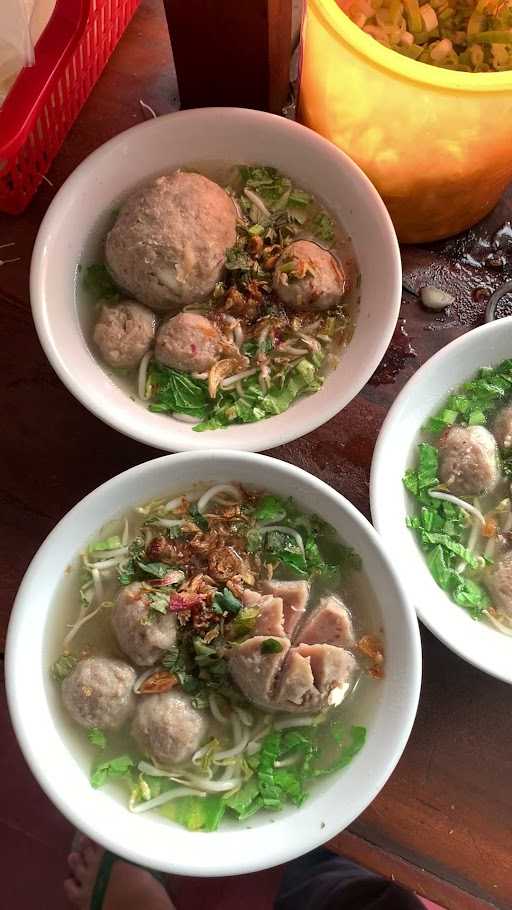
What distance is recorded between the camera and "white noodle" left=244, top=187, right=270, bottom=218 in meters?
1.30

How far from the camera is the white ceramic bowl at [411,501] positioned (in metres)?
1.15

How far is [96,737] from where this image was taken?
1137 mm

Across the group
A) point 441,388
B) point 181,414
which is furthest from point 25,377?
point 441,388

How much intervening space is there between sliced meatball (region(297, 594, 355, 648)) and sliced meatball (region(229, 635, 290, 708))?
0.05m

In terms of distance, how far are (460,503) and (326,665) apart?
35cm

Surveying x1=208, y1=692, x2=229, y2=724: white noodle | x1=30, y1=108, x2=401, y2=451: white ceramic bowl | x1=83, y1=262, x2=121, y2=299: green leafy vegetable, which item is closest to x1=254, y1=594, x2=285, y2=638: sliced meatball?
x1=208, y1=692, x2=229, y2=724: white noodle

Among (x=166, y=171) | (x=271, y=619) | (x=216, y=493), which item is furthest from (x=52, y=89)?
(x=271, y=619)

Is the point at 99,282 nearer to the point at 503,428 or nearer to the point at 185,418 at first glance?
the point at 185,418

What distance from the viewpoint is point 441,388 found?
1.25 m

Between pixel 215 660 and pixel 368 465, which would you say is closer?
pixel 215 660

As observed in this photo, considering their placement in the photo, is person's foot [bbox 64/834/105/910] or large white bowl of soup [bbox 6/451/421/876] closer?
large white bowl of soup [bbox 6/451/421/876]

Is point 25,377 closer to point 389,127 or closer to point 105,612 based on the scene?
point 105,612

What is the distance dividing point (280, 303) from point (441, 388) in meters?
0.30

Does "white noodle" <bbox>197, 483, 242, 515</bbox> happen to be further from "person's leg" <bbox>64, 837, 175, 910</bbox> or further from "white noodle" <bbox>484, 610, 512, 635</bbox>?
"person's leg" <bbox>64, 837, 175, 910</bbox>
